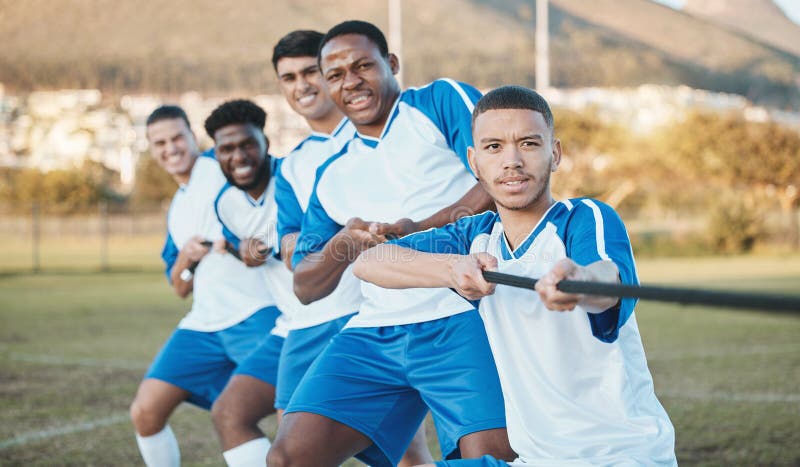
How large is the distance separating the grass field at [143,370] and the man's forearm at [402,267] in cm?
104

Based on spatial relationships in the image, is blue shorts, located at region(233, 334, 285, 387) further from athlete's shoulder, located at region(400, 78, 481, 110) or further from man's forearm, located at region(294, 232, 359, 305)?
athlete's shoulder, located at region(400, 78, 481, 110)

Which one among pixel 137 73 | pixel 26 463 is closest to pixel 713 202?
pixel 26 463

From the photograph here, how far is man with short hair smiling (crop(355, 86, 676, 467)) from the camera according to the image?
2.60 meters

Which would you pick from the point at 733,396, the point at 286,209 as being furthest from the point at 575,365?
the point at 733,396

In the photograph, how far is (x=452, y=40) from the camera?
169 meters

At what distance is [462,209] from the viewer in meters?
3.57

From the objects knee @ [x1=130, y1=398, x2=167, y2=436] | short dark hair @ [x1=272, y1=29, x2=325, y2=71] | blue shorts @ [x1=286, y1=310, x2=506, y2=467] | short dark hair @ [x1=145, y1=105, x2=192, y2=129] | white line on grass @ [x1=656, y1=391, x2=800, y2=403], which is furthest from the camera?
white line on grass @ [x1=656, y1=391, x2=800, y2=403]

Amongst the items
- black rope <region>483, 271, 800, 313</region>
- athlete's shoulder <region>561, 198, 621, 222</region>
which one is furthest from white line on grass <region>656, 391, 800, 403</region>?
black rope <region>483, 271, 800, 313</region>

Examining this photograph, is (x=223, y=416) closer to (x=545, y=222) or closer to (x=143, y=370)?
(x=545, y=222)

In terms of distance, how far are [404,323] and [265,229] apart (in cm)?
172

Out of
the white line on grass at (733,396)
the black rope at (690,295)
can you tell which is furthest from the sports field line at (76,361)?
the black rope at (690,295)

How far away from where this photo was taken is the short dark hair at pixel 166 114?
5629mm

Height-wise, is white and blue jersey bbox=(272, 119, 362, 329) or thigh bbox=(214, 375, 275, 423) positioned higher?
white and blue jersey bbox=(272, 119, 362, 329)

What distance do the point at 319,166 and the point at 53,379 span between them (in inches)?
214
